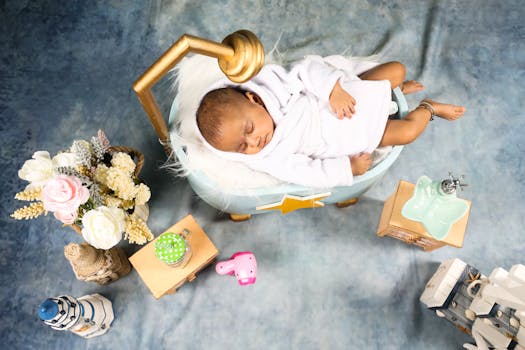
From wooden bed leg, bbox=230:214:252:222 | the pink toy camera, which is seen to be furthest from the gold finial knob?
wooden bed leg, bbox=230:214:252:222

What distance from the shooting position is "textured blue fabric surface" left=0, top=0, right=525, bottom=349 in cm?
134

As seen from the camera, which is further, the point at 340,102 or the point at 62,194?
the point at 340,102

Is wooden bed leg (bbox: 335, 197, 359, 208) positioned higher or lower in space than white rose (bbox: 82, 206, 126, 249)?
lower

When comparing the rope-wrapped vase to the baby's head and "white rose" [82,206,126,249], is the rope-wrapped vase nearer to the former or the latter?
"white rose" [82,206,126,249]

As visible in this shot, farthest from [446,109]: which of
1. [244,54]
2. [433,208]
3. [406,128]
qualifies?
[244,54]

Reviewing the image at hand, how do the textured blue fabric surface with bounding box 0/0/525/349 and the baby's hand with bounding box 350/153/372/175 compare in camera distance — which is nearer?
the baby's hand with bounding box 350/153/372/175

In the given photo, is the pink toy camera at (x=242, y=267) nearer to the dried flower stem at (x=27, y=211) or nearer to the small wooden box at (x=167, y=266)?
the small wooden box at (x=167, y=266)

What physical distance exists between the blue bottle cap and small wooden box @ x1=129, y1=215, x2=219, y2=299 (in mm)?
255

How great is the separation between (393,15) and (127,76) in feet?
3.87

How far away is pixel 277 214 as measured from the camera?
148cm

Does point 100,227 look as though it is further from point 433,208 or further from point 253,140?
point 433,208

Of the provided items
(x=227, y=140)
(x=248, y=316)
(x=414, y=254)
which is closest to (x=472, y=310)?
(x=414, y=254)

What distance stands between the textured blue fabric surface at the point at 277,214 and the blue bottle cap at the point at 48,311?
332mm

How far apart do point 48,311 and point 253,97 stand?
0.77 metres
